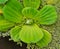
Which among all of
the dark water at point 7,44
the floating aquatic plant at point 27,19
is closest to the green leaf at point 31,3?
the floating aquatic plant at point 27,19

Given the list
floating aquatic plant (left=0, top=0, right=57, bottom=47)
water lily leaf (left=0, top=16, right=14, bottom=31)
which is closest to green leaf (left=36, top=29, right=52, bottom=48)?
floating aquatic plant (left=0, top=0, right=57, bottom=47)

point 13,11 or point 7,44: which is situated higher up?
point 13,11

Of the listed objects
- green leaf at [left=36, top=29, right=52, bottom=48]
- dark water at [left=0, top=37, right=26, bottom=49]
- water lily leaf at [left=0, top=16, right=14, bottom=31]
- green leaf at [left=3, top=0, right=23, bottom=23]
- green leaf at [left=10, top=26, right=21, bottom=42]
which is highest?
green leaf at [left=3, top=0, right=23, bottom=23]

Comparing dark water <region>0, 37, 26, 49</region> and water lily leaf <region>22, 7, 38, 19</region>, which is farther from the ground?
water lily leaf <region>22, 7, 38, 19</region>

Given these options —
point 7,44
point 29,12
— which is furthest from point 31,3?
point 7,44

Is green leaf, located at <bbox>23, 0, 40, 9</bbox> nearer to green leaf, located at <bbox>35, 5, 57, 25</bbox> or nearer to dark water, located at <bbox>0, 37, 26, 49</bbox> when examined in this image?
green leaf, located at <bbox>35, 5, 57, 25</bbox>

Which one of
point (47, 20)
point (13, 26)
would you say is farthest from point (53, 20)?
point (13, 26)

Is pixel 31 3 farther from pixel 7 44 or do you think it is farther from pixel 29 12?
pixel 7 44
